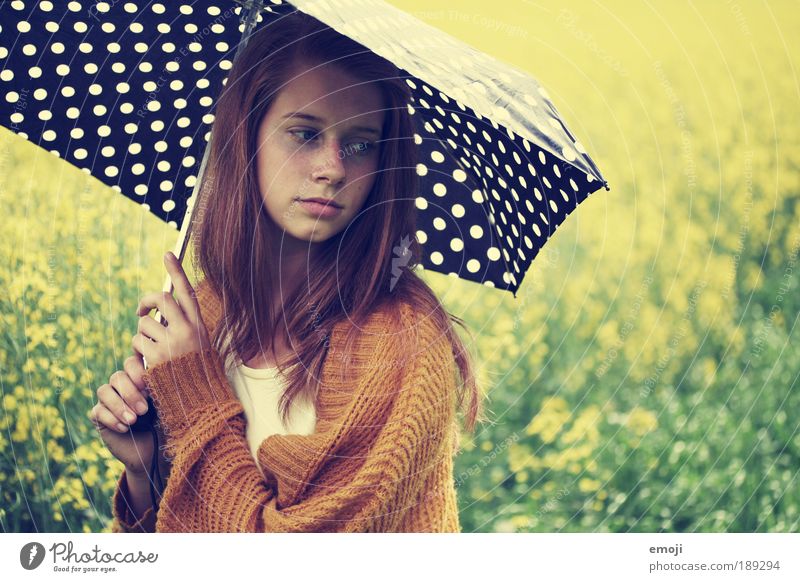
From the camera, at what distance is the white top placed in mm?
1984

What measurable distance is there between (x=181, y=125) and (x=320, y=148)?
0.46m

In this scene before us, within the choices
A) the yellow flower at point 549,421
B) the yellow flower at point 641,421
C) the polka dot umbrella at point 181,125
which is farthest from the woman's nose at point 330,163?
the yellow flower at point 641,421

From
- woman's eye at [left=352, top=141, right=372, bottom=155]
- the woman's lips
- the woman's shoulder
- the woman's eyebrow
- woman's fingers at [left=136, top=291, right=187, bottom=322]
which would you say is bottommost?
the woman's shoulder

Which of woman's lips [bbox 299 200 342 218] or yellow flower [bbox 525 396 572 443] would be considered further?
yellow flower [bbox 525 396 572 443]

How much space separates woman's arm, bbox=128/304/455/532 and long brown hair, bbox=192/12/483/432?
89mm

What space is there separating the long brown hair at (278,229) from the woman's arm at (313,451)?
9 cm

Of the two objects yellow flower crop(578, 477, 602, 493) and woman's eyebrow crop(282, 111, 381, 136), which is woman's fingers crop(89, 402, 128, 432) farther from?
yellow flower crop(578, 477, 602, 493)

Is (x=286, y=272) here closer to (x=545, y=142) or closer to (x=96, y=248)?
(x=545, y=142)

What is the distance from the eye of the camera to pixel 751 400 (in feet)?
9.73

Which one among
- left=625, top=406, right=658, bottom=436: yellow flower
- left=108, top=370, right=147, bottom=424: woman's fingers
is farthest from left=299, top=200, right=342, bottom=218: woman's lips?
left=625, top=406, right=658, bottom=436: yellow flower

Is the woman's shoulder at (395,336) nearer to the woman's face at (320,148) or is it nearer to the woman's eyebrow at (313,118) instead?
the woman's face at (320,148)

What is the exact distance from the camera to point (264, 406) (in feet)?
6.60

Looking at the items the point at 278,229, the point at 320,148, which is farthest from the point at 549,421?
the point at 320,148

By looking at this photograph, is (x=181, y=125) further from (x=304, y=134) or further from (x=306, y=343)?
(x=306, y=343)
